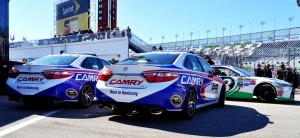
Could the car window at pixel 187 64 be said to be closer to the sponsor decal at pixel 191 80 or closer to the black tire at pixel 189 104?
the sponsor decal at pixel 191 80

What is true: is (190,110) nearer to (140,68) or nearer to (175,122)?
(175,122)

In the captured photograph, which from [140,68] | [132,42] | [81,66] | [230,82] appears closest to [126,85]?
[140,68]

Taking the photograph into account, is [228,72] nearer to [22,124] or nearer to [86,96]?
[86,96]

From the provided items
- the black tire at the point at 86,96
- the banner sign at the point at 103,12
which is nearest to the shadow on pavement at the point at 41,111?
the black tire at the point at 86,96

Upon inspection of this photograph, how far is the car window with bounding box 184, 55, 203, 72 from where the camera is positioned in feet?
22.9

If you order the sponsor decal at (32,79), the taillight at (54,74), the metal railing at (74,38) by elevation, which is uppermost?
the metal railing at (74,38)

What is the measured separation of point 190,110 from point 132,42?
19764 millimetres

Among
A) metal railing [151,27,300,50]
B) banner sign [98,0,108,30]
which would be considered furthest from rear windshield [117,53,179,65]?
banner sign [98,0,108,30]

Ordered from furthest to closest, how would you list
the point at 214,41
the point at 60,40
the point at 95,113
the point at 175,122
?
1. the point at 214,41
2. the point at 60,40
3. the point at 95,113
4. the point at 175,122

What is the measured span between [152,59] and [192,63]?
937 mm

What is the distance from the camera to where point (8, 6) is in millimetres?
10781

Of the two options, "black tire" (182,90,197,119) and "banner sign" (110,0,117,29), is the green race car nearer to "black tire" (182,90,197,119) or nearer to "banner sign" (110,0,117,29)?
"black tire" (182,90,197,119)

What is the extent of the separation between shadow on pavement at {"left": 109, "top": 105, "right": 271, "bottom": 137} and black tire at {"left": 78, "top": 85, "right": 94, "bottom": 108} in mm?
1543

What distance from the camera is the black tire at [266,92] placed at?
10.9 m
